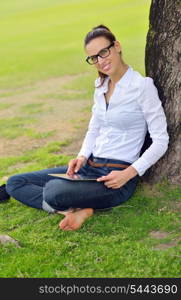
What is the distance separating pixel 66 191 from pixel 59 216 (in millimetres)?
442

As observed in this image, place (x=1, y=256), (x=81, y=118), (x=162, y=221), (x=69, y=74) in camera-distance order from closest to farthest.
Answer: (x=1, y=256) < (x=162, y=221) < (x=81, y=118) < (x=69, y=74)

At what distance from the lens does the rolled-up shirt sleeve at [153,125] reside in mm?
4566

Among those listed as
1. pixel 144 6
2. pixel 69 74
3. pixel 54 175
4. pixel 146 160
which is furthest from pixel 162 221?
pixel 144 6

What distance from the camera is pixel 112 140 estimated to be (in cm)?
485

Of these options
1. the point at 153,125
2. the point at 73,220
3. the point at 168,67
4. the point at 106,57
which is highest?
the point at 106,57

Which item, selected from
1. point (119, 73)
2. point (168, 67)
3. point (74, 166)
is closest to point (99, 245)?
point (74, 166)

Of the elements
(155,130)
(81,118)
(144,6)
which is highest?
(155,130)

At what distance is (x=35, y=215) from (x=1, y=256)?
917 millimetres

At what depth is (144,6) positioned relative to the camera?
32.4 metres

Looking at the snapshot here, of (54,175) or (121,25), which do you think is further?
(121,25)

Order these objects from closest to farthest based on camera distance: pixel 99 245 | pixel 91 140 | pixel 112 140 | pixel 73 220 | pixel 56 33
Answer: pixel 99 245, pixel 73 220, pixel 112 140, pixel 91 140, pixel 56 33

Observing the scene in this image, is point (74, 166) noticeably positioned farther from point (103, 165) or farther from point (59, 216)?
point (59, 216)

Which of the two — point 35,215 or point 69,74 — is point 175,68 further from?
point 69,74

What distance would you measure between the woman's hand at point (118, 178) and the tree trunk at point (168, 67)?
0.58m
